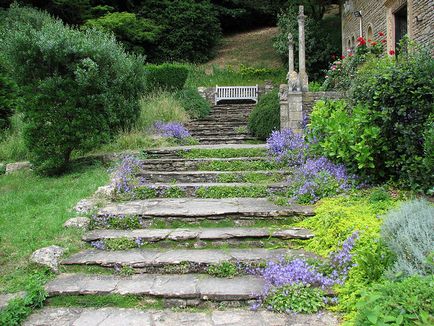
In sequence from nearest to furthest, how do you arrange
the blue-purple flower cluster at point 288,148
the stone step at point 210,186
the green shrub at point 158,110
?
the stone step at point 210,186
the blue-purple flower cluster at point 288,148
the green shrub at point 158,110

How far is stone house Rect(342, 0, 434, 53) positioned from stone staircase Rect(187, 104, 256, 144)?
455 cm

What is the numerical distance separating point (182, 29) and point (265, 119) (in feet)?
45.5

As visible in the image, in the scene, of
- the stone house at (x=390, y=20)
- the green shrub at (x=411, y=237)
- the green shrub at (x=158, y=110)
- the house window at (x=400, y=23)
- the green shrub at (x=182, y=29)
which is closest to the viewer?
the green shrub at (x=411, y=237)

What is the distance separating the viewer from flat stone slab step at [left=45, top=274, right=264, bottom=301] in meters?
3.73

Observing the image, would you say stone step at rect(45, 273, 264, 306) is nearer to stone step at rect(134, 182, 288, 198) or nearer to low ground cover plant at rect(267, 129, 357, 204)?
low ground cover plant at rect(267, 129, 357, 204)

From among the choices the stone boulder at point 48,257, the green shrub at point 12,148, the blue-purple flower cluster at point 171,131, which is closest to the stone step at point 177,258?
the stone boulder at point 48,257

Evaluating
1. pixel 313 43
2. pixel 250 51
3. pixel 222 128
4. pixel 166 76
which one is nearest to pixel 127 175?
pixel 222 128

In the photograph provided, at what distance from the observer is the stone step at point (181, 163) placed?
7.61 m

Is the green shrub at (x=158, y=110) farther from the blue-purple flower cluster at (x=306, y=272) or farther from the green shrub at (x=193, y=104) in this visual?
the blue-purple flower cluster at (x=306, y=272)

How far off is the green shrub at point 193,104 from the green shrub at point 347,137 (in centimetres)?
637

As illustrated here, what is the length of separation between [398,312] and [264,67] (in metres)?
19.5

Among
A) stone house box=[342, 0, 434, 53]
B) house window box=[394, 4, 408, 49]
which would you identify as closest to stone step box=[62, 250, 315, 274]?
stone house box=[342, 0, 434, 53]

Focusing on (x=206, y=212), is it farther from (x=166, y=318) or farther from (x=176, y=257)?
(x=166, y=318)

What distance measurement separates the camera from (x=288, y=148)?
7.81 m
